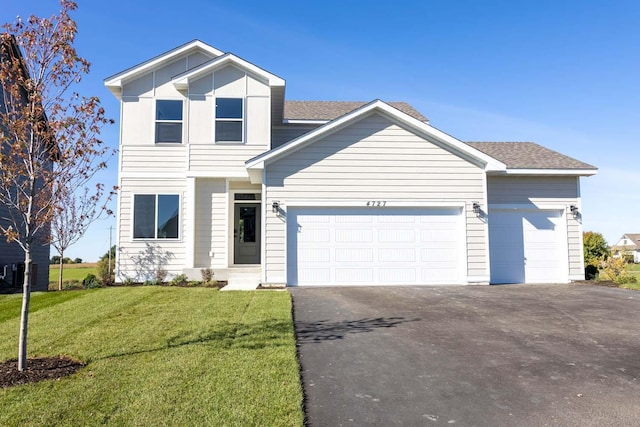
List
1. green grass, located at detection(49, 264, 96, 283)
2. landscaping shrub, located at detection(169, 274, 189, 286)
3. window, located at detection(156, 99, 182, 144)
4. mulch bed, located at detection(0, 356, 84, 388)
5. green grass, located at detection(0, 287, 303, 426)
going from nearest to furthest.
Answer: green grass, located at detection(0, 287, 303, 426) < mulch bed, located at detection(0, 356, 84, 388) < landscaping shrub, located at detection(169, 274, 189, 286) < window, located at detection(156, 99, 182, 144) < green grass, located at detection(49, 264, 96, 283)

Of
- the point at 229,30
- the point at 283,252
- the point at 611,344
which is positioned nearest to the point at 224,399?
the point at 611,344

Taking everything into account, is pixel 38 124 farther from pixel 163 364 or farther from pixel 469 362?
pixel 469 362

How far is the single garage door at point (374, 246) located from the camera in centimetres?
1194

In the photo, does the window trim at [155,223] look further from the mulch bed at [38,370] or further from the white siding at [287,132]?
the mulch bed at [38,370]

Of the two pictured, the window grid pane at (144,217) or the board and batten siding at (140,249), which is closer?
the board and batten siding at (140,249)

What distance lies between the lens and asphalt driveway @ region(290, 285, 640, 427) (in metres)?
3.66

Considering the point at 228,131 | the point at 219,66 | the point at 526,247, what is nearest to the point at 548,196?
the point at 526,247

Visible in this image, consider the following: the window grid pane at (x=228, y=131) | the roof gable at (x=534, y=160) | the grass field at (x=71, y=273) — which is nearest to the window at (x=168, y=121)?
the window grid pane at (x=228, y=131)

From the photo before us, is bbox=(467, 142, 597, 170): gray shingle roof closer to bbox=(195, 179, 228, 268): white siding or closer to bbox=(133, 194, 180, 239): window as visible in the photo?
bbox=(195, 179, 228, 268): white siding

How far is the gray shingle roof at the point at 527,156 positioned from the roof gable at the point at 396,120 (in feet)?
5.31

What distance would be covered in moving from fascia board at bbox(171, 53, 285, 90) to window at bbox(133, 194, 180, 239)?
3.87 m

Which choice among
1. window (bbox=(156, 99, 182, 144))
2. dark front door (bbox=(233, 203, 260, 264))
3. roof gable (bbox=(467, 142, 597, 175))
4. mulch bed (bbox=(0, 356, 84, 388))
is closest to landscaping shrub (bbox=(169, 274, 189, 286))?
dark front door (bbox=(233, 203, 260, 264))

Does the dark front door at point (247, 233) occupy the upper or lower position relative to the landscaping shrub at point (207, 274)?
upper

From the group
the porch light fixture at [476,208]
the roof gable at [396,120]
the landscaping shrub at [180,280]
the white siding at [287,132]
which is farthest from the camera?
the white siding at [287,132]
